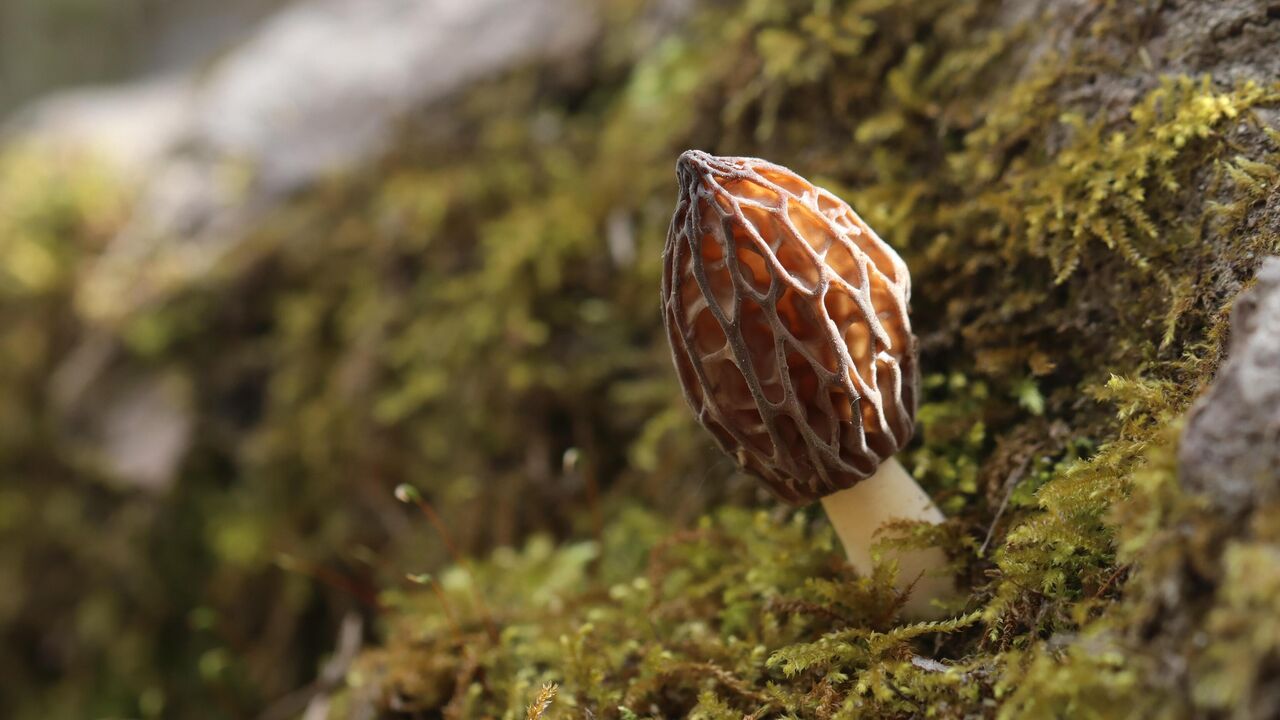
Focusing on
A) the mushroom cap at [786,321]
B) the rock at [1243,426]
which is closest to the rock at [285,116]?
the mushroom cap at [786,321]

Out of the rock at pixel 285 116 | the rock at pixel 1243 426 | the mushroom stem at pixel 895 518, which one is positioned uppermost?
the rock at pixel 285 116

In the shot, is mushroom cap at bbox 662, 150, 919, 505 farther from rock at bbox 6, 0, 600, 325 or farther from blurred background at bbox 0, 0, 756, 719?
rock at bbox 6, 0, 600, 325

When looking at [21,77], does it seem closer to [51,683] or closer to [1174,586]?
[51,683]

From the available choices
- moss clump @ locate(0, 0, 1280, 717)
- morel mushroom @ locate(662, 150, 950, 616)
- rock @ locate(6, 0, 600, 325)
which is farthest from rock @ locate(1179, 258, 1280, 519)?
rock @ locate(6, 0, 600, 325)

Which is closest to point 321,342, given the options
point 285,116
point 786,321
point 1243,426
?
point 285,116

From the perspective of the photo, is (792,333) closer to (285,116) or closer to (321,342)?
(321,342)

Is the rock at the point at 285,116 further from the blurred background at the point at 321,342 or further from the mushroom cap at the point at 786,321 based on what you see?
the mushroom cap at the point at 786,321
